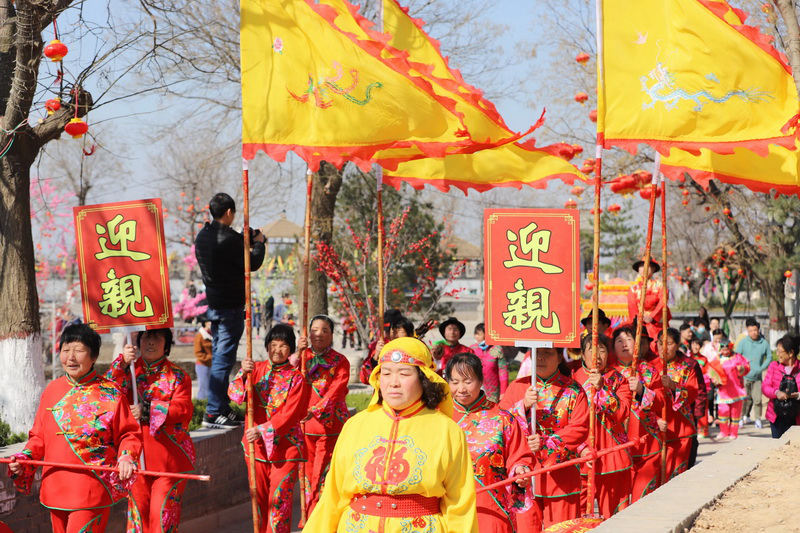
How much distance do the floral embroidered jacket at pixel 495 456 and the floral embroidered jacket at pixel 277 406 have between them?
6.60ft

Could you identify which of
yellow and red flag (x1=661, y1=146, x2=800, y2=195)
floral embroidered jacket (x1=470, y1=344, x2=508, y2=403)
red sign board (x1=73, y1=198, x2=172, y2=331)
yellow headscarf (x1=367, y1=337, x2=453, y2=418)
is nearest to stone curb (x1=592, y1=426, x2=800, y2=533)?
yellow headscarf (x1=367, y1=337, x2=453, y2=418)

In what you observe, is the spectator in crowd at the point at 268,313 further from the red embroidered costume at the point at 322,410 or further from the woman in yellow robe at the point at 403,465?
the woman in yellow robe at the point at 403,465

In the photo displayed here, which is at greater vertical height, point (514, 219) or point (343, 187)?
point (343, 187)

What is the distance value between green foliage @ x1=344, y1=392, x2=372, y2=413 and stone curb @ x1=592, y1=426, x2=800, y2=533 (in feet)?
18.7

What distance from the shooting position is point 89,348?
20.1 feet

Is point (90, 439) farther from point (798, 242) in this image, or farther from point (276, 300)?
point (276, 300)

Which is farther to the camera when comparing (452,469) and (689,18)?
(689,18)

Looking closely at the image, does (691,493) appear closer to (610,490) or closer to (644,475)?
(610,490)

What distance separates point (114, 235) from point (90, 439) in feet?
4.67

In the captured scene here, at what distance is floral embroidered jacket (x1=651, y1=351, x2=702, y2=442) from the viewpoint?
29.3ft

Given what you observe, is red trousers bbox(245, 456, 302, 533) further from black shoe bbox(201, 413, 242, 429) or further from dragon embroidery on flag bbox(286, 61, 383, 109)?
dragon embroidery on flag bbox(286, 61, 383, 109)

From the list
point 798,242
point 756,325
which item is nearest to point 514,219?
→ point 756,325

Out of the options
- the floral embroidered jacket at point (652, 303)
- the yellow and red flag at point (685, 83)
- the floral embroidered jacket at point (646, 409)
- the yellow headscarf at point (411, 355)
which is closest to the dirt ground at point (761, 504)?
the floral embroidered jacket at point (646, 409)

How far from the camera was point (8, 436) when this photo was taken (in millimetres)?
8305
